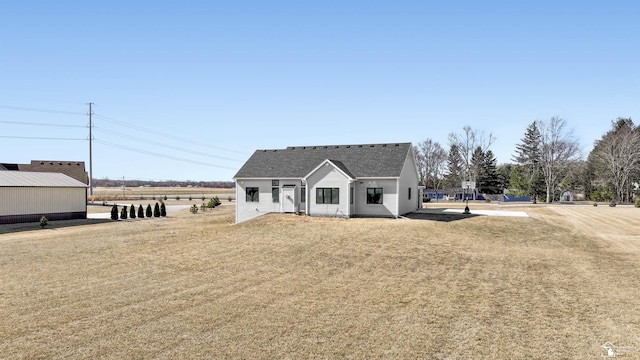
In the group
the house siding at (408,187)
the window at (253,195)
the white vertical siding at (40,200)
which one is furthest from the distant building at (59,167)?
the house siding at (408,187)

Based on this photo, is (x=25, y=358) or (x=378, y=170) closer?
(x=25, y=358)

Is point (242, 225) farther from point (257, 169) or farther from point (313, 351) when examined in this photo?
point (313, 351)

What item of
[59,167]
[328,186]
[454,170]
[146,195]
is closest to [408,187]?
[328,186]

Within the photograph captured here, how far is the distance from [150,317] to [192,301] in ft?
5.11

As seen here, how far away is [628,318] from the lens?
1017 centimetres

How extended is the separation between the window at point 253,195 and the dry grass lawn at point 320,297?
10803 millimetres

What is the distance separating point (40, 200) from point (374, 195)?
30.3m

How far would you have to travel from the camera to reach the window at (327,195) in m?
30.6

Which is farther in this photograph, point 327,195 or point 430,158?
point 430,158

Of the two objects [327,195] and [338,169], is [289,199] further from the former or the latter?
[338,169]

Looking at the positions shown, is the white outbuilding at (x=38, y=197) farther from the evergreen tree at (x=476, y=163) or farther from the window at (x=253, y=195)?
the evergreen tree at (x=476, y=163)

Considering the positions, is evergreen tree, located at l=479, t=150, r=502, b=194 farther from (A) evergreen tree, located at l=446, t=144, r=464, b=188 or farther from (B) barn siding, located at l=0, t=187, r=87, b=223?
(B) barn siding, located at l=0, t=187, r=87, b=223

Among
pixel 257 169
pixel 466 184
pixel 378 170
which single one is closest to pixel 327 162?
pixel 378 170

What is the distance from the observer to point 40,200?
35.4 metres
